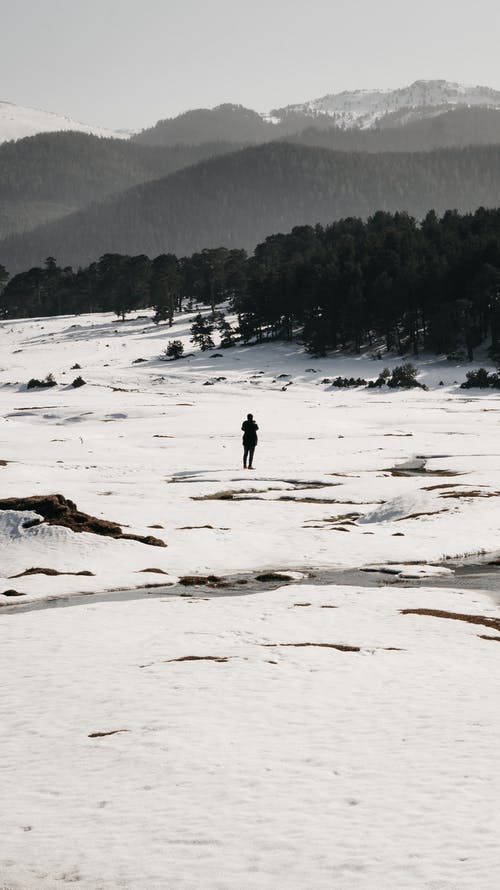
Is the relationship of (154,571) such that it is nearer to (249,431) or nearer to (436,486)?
(436,486)

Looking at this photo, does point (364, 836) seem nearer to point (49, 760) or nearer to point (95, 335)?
point (49, 760)

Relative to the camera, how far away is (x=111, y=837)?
8875 mm

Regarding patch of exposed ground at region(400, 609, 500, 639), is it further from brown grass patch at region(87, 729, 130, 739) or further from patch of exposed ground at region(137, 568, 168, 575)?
brown grass patch at region(87, 729, 130, 739)

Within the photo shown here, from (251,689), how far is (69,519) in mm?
13052

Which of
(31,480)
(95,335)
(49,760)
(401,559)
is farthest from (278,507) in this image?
(95,335)

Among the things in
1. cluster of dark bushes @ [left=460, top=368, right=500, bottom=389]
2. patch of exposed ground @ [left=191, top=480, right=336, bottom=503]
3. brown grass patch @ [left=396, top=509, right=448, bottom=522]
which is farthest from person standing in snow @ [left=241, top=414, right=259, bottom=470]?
cluster of dark bushes @ [left=460, top=368, right=500, bottom=389]

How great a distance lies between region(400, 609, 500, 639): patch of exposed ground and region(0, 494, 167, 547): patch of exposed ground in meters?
8.99

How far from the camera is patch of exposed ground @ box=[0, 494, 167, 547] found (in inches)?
976

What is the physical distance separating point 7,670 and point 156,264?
414 ft

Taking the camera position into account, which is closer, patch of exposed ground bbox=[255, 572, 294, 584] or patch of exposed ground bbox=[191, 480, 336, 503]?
patch of exposed ground bbox=[255, 572, 294, 584]

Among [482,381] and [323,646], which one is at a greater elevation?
[482,381]

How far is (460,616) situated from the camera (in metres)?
17.5

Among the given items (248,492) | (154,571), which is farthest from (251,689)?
(248,492)

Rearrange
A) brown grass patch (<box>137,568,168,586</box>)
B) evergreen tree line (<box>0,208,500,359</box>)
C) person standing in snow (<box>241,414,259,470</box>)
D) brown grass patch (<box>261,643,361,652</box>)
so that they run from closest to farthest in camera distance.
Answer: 1. brown grass patch (<box>261,643,361,652</box>)
2. brown grass patch (<box>137,568,168,586</box>)
3. person standing in snow (<box>241,414,259,470</box>)
4. evergreen tree line (<box>0,208,500,359</box>)
